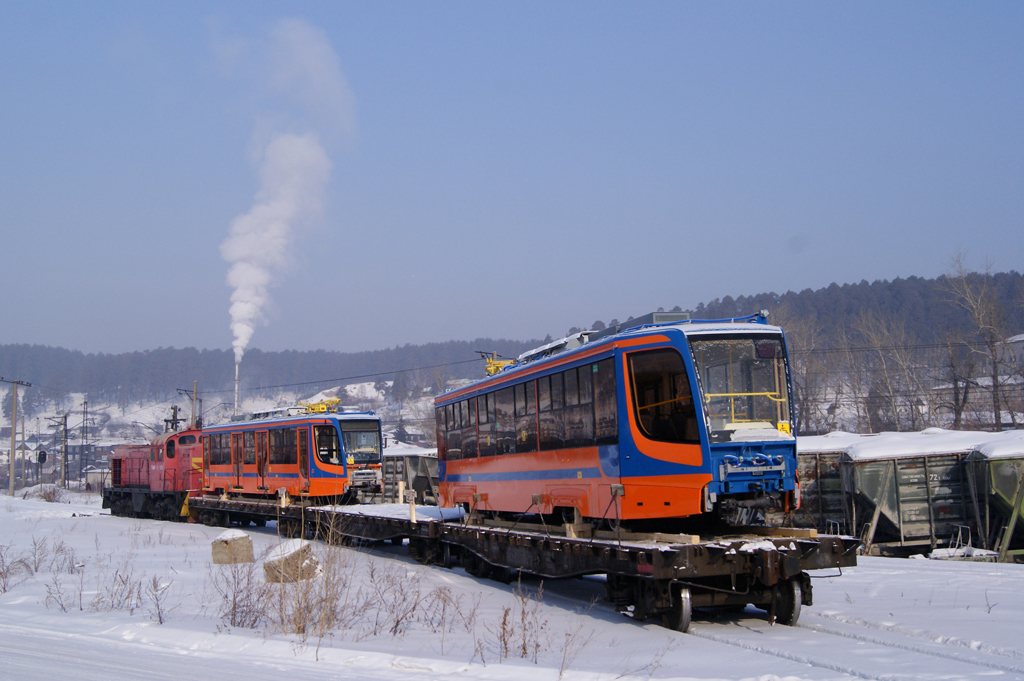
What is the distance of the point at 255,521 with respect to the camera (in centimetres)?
2723

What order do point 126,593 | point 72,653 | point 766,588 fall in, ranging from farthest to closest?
point 126,593
point 766,588
point 72,653

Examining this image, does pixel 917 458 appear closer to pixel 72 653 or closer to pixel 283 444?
pixel 283 444

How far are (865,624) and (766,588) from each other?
44.4 inches

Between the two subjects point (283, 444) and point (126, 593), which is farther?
point (283, 444)

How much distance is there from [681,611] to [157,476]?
28.6 meters

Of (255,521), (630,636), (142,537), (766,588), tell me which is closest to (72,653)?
(630,636)

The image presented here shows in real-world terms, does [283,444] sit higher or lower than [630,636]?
higher

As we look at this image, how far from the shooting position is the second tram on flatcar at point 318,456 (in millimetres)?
21203

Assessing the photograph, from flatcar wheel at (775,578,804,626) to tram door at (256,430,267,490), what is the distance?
57.5 ft

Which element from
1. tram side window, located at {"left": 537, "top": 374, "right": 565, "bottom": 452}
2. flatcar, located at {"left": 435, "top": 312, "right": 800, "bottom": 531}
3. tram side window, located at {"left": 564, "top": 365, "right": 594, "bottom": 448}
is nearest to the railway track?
flatcar, located at {"left": 435, "top": 312, "right": 800, "bottom": 531}

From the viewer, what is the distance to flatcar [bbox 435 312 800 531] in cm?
892

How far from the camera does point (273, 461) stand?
2297 centimetres

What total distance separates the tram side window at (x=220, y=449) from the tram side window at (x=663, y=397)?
1971 cm

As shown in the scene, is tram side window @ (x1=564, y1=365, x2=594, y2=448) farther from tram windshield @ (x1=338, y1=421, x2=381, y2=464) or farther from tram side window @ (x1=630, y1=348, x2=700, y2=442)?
tram windshield @ (x1=338, y1=421, x2=381, y2=464)
